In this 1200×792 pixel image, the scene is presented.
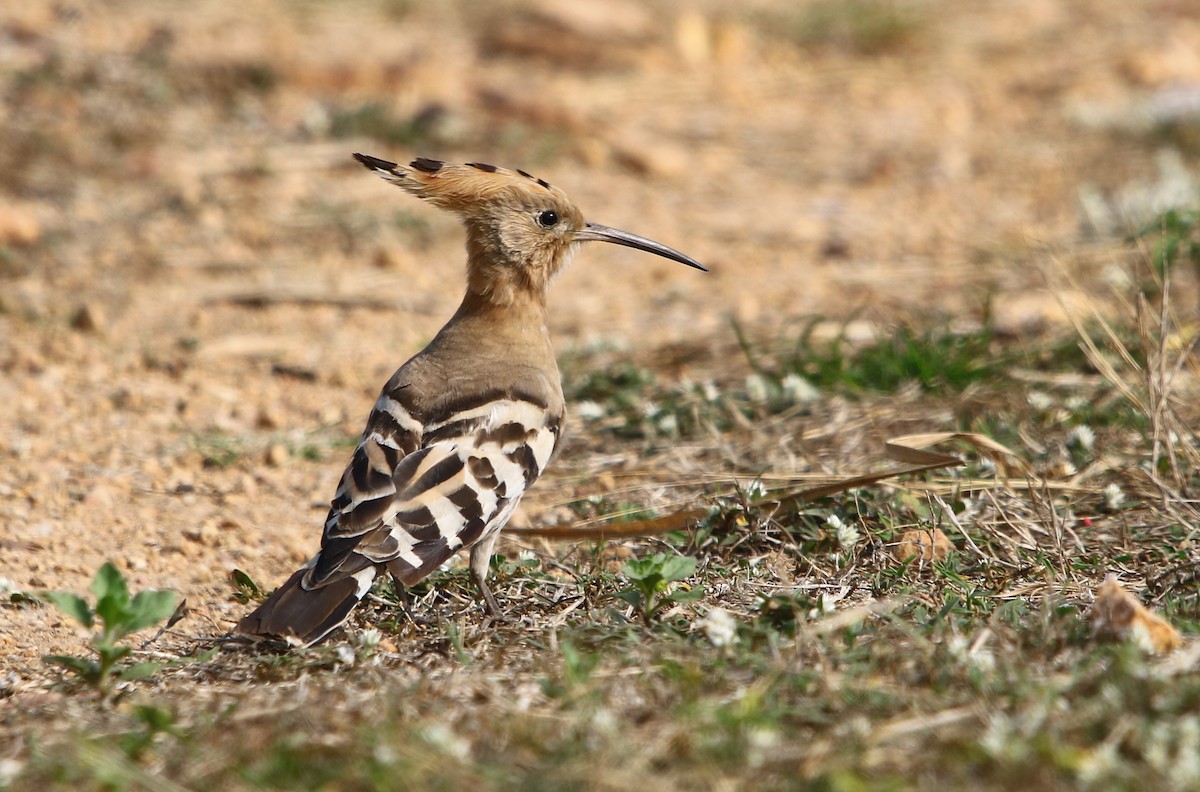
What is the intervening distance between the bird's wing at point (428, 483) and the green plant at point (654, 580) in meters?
0.40

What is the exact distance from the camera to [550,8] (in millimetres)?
8117

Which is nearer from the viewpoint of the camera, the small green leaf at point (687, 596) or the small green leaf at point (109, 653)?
the small green leaf at point (109, 653)

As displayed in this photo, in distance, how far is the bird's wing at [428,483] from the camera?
2.78 m

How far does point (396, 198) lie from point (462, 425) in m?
3.37

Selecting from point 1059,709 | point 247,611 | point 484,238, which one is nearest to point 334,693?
point 247,611

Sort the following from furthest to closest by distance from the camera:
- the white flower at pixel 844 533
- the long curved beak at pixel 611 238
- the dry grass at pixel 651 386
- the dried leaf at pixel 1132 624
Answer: the long curved beak at pixel 611 238 < the white flower at pixel 844 533 < the dried leaf at pixel 1132 624 < the dry grass at pixel 651 386

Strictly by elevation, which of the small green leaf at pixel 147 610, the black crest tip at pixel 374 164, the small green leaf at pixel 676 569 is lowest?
the small green leaf at pixel 676 569

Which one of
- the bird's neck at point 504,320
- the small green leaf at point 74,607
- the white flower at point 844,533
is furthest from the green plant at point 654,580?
the bird's neck at point 504,320

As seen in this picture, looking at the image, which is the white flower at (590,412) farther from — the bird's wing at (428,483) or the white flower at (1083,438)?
the white flower at (1083,438)

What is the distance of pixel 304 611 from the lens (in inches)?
104

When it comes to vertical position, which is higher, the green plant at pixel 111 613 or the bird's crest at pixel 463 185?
the bird's crest at pixel 463 185

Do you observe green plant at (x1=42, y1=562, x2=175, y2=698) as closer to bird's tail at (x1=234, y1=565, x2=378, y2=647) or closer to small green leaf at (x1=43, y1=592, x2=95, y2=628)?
small green leaf at (x1=43, y1=592, x2=95, y2=628)

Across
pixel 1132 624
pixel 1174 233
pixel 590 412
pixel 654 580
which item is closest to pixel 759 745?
pixel 654 580

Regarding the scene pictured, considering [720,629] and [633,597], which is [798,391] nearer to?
[633,597]
